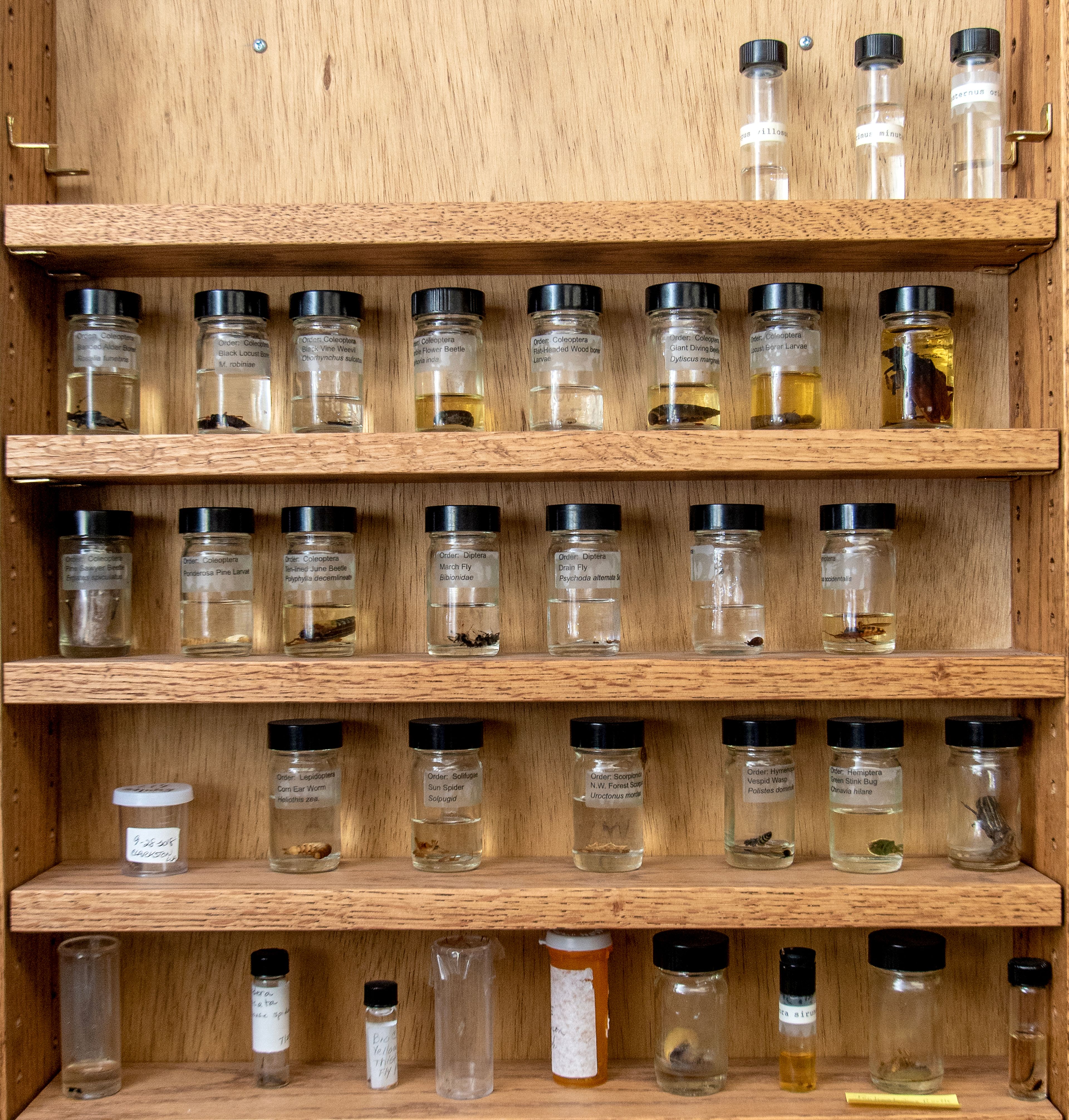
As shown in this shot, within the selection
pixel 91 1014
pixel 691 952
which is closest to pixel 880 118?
pixel 691 952

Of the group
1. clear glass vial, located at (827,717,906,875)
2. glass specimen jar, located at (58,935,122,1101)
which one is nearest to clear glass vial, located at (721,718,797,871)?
clear glass vial, located at (827,717,906,875)

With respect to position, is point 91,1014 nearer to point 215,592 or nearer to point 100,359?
point 215,592

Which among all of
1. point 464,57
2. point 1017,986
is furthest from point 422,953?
point 464,57

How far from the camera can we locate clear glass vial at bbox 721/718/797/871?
1.20m

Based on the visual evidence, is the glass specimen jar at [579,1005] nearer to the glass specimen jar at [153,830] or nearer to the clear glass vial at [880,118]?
the glass specimen jar at [153,830]

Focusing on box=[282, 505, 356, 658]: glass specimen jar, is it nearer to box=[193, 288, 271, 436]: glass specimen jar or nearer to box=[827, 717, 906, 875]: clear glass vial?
box=[193, 288, 271, 436]: glass specimen jar

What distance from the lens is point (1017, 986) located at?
115 cm

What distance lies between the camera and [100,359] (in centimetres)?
124

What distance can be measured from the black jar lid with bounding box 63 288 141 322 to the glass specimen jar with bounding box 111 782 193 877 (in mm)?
532

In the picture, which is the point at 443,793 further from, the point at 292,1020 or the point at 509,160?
the point at 509,160

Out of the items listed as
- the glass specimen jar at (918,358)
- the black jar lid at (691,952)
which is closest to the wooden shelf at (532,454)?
the glass specimen jar at (918,358)

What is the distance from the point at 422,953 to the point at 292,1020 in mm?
170

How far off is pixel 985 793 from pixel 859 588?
264mm

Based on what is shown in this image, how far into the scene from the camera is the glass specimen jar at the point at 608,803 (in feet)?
3.93
